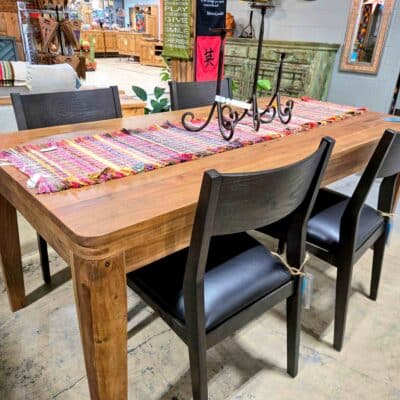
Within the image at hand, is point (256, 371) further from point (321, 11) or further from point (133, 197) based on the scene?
point (321, 11)

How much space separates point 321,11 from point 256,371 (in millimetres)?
3736

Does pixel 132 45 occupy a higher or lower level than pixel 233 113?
lower

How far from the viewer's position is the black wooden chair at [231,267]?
2.46ft

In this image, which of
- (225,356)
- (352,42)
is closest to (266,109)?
(225,356)

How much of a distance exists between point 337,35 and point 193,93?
2.55 metres

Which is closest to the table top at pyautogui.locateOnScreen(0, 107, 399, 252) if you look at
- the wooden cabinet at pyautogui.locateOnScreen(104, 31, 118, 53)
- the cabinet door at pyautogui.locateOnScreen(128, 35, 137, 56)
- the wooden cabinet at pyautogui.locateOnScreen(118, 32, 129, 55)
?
the cabinet door at pyautogui.locateOnScreen(128, 35, 137, 56)

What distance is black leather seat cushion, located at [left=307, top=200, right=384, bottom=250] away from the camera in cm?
131

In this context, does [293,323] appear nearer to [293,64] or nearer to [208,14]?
[208,14]

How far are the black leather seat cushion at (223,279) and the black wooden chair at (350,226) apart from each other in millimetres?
197

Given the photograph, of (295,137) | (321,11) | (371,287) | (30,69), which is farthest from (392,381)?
(321,11)

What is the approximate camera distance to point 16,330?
1.45 metres

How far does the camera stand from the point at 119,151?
1.15m

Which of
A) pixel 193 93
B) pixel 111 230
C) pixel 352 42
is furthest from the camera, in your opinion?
pixel 352 42

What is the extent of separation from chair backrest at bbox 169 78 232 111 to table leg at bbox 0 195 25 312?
38.2 inches
